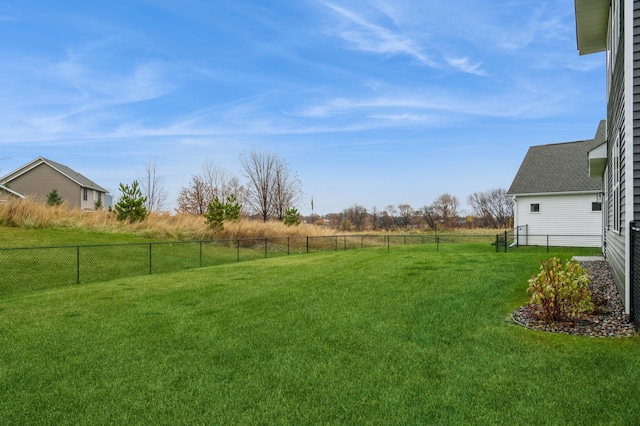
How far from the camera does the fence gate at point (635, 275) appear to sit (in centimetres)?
482

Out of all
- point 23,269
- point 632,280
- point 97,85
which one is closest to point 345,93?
point 97,85

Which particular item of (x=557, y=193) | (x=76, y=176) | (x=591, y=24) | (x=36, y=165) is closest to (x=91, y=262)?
(x=591, y=24)

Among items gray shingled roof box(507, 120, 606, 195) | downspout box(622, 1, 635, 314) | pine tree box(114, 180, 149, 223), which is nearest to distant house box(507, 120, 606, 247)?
gray shingled roof box(507, 120, 606, 195)

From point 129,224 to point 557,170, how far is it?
23.0m

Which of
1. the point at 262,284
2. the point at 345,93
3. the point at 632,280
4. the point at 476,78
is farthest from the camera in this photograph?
the point at 345,93

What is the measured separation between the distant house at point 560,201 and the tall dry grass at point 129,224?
46.4 ft

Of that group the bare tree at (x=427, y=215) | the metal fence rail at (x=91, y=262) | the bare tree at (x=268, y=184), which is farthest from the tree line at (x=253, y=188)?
the bare tree at (x=427, y=215)

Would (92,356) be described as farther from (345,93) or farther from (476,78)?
(345,93)

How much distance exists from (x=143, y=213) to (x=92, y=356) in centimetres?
2047

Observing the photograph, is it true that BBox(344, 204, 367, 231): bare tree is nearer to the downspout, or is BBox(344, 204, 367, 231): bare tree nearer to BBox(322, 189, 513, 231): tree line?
BBox(322, 189, 513, 231): tree line

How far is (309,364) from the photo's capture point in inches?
159

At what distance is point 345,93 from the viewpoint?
2017cm

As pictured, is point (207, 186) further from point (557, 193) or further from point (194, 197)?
point (557, 193)

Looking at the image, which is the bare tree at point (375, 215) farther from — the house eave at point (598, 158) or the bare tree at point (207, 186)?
the house eave at point (598, 158)
